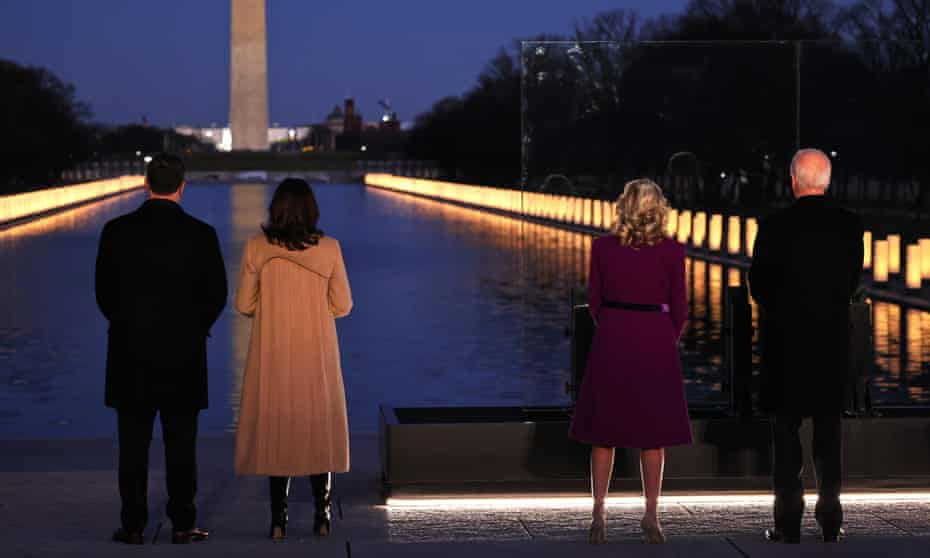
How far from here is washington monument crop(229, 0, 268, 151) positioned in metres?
112

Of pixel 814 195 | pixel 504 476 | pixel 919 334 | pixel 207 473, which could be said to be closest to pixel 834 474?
pixel 814 195

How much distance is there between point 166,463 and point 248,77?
108m

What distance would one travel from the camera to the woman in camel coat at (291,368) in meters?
8.61

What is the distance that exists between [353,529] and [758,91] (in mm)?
5664

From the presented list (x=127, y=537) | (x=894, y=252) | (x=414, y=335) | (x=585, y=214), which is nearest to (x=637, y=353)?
(x=127, y=537)

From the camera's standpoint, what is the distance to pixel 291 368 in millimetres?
8617

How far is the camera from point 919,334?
69.5 feet

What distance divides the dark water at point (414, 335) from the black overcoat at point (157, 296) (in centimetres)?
→ 432

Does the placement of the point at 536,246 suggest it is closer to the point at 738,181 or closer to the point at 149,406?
the point at 738,181

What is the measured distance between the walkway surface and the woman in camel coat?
0.33 meters

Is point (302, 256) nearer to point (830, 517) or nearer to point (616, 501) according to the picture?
point (616, 501)

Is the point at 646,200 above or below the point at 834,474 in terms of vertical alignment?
above

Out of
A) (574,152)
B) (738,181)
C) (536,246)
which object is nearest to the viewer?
(574,152)

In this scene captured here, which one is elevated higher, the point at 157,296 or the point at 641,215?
the point at 641,215
